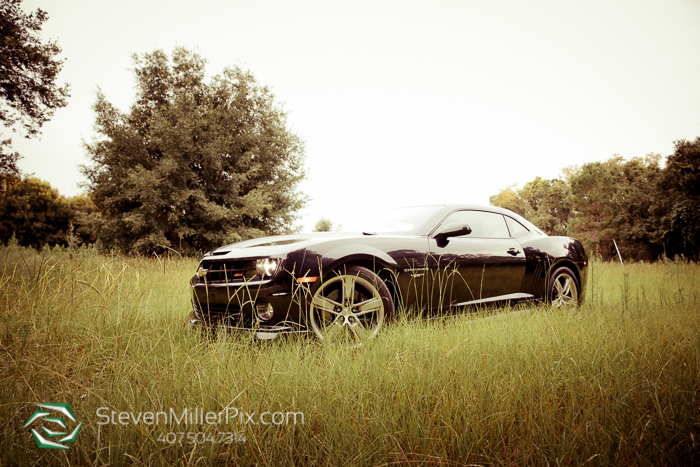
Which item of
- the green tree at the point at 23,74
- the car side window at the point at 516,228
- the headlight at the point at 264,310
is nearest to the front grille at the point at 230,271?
the headlight at the point at 264,310

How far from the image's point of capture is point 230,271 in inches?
115

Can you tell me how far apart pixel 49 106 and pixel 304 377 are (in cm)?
1531

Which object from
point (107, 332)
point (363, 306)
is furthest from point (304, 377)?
point (107, 332)

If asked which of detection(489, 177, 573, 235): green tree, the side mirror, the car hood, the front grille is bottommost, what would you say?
the front grille

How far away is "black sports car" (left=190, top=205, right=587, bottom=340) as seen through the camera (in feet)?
9.02

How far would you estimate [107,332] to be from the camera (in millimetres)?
2789

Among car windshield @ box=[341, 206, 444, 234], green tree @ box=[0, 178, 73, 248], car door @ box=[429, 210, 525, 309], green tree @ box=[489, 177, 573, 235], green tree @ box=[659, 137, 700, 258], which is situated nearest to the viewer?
car door @ box=[429, 210, 525, 309]

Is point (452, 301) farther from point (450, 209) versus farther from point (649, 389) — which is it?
point (649, 389)

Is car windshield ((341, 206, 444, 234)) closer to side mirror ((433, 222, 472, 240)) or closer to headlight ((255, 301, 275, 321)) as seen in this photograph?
side mirror ((433, 222, 472, 240))

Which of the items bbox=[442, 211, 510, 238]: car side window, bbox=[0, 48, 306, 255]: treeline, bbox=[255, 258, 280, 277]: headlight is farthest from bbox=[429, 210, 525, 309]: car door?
bbox=[0, 48, 306, 255]: treeline

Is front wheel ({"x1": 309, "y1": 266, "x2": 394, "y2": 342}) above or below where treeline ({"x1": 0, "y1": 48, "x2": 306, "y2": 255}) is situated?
below

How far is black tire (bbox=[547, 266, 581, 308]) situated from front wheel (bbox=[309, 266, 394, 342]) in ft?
8.50

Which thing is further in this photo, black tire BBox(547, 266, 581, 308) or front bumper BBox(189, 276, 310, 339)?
black tire BBox(547, 266, 581, 308)

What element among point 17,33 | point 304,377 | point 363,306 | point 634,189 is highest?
point 17,33
